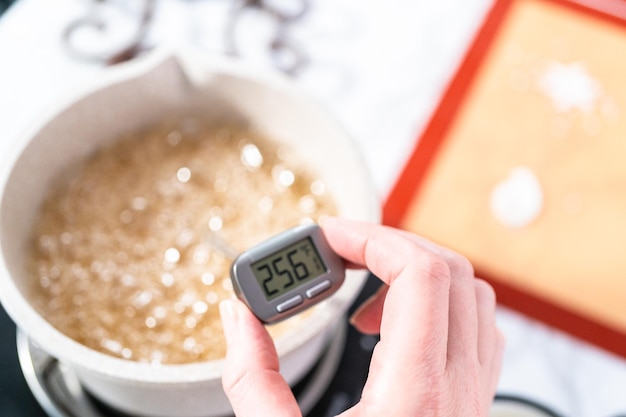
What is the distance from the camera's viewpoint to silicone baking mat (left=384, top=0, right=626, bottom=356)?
905 millimetres

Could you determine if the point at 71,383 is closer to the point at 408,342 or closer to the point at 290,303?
the point at 290,303

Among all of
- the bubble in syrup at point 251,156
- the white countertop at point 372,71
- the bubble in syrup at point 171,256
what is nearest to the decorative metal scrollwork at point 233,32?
the white countertop at point 372,71

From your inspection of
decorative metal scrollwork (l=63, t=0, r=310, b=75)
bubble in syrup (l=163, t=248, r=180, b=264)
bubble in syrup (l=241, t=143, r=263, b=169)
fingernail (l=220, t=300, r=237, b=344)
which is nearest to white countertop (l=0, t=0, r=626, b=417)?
decorative metal scrollwork (l=63, t=0, r=310, b=75)

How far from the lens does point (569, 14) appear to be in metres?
1.08

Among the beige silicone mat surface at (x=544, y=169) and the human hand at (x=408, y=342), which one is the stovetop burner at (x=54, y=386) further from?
the beige silicone mat surface at (x=544, y=169)

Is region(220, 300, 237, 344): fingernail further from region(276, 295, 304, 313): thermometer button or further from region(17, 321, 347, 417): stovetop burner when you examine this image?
region(17, 321, 347, 417): stovetop burner

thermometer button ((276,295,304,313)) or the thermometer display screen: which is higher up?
the thermometer display screen

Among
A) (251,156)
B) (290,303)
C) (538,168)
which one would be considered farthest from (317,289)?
(538,168)

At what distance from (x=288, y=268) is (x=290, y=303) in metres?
0.03

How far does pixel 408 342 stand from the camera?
50cm

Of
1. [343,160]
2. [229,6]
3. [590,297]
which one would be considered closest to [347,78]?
[229,6]

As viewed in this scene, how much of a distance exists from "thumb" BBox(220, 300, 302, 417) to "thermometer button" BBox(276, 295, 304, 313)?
3 cm

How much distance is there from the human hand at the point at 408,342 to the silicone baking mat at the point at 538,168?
1.01ft

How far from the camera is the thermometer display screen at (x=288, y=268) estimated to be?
24.1 inches
